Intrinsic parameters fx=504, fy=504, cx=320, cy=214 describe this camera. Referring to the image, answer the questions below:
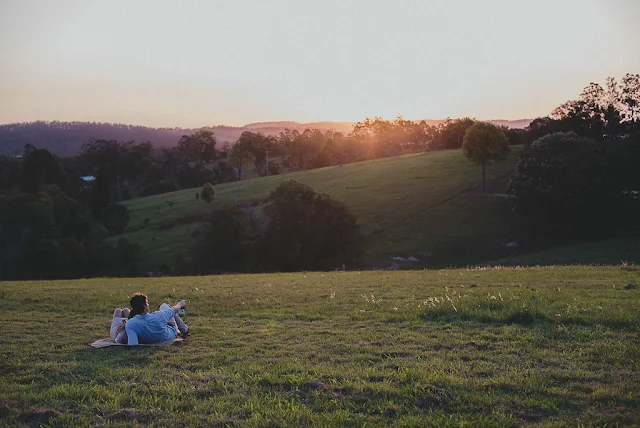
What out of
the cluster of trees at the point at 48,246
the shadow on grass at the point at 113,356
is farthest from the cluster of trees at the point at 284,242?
the shadow on grass at the point at 113,356

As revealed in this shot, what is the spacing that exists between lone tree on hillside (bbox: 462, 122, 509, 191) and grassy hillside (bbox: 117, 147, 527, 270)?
6.03 metres

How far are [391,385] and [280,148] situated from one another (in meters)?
145

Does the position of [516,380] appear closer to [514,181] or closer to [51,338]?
[51,338]

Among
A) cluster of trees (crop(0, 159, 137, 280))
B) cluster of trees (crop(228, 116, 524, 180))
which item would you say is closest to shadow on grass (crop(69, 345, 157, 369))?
cluster of trees (crop(0, 159, 137, 280))

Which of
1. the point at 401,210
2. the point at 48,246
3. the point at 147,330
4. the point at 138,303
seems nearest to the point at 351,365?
the point at 147,330

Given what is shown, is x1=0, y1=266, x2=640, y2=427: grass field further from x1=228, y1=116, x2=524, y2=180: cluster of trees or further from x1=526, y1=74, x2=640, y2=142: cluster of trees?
x1=228, y1=116, x2=524, y2=180: cluster of trees

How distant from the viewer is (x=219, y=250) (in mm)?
62062

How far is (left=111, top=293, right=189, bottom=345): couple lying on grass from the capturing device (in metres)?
11.9

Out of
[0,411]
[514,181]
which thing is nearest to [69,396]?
[0,411]

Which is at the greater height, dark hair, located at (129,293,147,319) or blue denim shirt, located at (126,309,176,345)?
dark hair, located at (129,293,147,319)

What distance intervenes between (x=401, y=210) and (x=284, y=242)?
26122mm

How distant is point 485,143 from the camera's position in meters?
80.0

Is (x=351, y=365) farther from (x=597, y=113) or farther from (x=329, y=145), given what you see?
(x=329, y=145)

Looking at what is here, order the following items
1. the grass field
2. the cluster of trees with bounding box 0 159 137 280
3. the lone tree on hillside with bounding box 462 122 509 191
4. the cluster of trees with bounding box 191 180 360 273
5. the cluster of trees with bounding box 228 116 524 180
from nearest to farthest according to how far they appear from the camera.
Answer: the grass field
the cluster of trees with bounding box 191 180 360 273
the cluster of trees with bounding box 0 159 137 280
the lone tree on hillside with bounding box 462 122 509 191
the cluster of trees with bounding box 228 116 524 180
